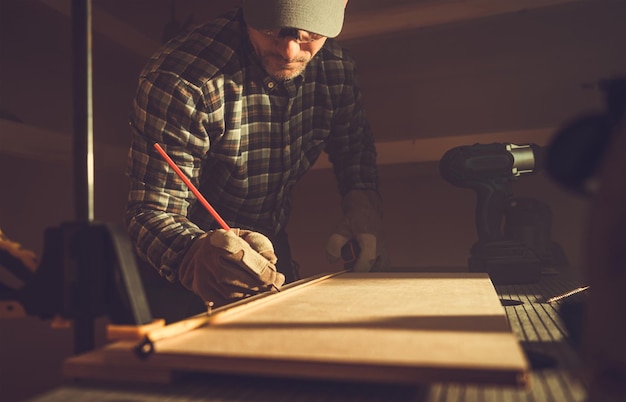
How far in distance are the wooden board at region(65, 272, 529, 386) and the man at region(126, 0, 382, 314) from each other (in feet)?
0.90

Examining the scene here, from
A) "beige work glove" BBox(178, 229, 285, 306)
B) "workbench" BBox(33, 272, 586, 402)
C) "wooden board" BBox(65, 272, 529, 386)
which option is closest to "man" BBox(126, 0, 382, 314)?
"beige work glove" BBox(178, 229, 285, 306)

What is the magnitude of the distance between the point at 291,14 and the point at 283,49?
0.31 ft

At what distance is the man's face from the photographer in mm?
1037

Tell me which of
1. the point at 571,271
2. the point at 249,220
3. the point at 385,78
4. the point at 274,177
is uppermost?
the point at 385,78

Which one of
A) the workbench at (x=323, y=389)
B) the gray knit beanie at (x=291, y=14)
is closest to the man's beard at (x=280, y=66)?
the gray knit beanie at (x=291, y=14)

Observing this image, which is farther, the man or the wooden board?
the man

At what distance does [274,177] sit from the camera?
1315 mm

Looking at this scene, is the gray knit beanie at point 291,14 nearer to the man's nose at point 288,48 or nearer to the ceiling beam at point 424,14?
the man's nose at point 288,48

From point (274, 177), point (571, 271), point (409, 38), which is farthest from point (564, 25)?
point (274, 177)

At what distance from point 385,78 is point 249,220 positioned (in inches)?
33.3

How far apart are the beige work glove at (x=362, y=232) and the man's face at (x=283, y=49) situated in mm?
447

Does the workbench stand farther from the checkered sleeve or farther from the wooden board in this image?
the checkered sleeve

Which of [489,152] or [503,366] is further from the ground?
[489,152]

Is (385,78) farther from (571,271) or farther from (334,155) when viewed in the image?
(571,271)
